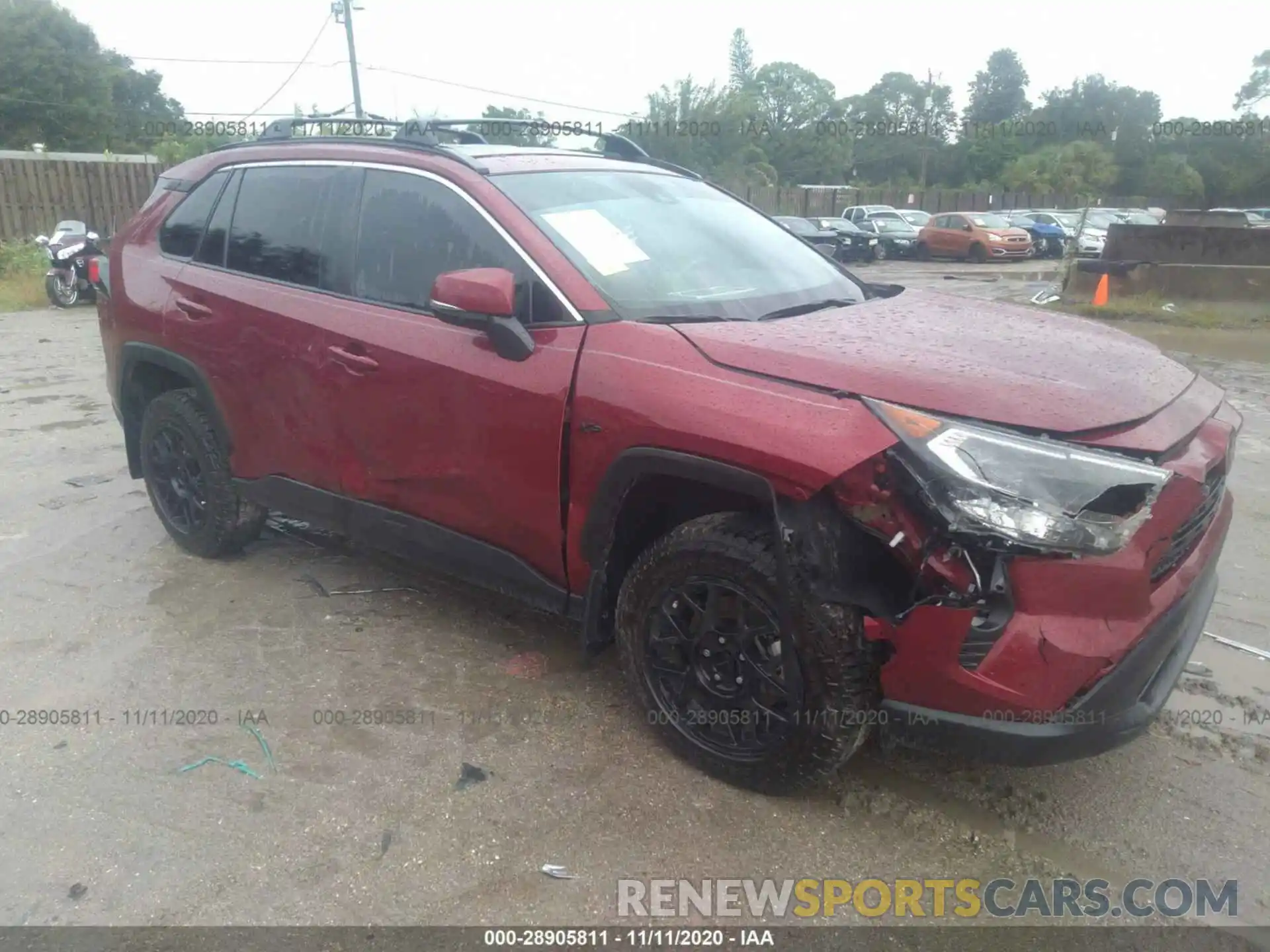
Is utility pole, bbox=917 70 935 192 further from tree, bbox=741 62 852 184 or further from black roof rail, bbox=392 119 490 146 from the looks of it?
black roof rail, bbox=392 119 490 146

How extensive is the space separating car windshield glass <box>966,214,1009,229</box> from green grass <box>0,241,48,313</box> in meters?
22.2

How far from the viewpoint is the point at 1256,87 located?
68.1 m

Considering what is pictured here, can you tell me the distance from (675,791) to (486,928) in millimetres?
732

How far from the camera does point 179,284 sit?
4.42 metres

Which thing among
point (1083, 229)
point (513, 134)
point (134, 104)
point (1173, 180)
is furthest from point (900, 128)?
point (513, 134)

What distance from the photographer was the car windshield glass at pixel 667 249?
129 inches

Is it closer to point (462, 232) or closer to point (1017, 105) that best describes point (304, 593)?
point (462, 232)

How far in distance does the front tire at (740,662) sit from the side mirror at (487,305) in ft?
2.56

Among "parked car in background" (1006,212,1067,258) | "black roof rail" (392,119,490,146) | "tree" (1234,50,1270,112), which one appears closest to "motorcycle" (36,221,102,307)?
"black roof rail" (392,119,490,146)

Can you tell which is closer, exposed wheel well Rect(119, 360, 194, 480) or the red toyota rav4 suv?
the red toyota rav4 suv

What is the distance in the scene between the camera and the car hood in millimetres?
2508

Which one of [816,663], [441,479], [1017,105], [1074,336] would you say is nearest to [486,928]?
[816,663]

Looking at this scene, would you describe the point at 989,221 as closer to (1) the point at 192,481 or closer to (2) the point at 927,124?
(1) the point at 192,481

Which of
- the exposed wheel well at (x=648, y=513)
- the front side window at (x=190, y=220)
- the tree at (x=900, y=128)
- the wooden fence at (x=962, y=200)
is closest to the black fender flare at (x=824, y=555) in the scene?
the exposed wheel well at (x=648, y=513)
